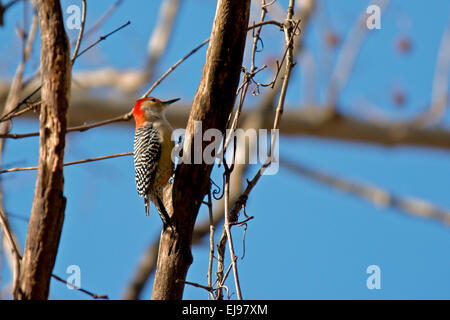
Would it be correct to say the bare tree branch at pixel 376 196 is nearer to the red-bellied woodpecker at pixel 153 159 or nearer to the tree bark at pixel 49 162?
the red-bellied woodpecker at pixel 153 159

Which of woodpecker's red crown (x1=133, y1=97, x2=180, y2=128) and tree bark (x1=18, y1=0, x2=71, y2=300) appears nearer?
tree bark (x1=18, y1=0, x2=71, y2=300)

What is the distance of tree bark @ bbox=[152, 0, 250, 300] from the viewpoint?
9.25 ft

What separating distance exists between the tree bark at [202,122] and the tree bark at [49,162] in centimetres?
69

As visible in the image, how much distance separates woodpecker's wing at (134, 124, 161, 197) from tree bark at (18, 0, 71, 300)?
216 cm

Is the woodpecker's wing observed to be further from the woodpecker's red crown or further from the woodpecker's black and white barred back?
the woodpecker's red crown

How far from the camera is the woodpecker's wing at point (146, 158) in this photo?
4.54 m

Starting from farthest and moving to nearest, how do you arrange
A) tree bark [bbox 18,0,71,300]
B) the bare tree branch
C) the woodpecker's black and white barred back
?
the bare tree branch, the woodpecker's black and white barred back, tree bark [bbox 18,0,71,300]

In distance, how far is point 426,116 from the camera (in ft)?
28.9

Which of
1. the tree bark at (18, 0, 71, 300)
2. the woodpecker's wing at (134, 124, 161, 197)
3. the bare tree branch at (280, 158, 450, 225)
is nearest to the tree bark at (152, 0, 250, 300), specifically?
the tree bark at (18, 0, 71, 300)

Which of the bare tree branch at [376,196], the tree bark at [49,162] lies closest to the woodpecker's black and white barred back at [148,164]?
the tree bark at [49,162]

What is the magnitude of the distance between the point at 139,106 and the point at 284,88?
9.11ft
